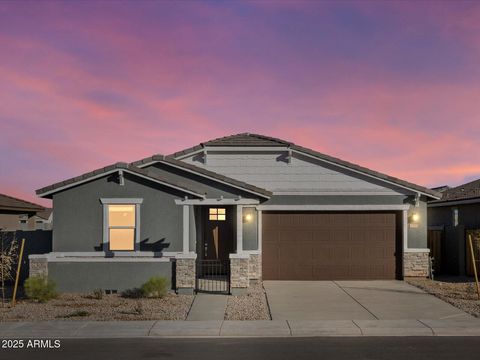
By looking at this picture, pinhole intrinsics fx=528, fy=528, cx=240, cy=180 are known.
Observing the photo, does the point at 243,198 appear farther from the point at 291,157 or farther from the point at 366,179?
the point at 366,179

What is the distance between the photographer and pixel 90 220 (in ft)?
54.6

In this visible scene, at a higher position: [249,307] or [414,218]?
[414,218]

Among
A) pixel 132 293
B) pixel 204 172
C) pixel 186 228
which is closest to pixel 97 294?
pixel 132 293

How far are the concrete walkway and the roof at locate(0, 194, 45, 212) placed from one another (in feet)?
45.5

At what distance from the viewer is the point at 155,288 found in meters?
15.5

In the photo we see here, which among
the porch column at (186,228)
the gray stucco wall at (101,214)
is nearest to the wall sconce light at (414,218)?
the porch column at (186,228)

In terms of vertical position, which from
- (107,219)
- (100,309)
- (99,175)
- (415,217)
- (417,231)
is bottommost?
(100,309)

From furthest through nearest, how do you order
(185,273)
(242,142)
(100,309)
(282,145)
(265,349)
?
1. (242,142)
2. (282,145)
3. (185,273)
4. (100,309)
5. (265,349)

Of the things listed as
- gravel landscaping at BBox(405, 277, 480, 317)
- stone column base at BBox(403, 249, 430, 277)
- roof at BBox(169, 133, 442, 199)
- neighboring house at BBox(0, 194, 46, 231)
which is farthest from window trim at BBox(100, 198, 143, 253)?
neighboring house at BBox(0, 194, 46, 231)

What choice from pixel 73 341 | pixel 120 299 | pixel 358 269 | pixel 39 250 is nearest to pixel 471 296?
pixel 358 269

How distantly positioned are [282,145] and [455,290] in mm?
7912

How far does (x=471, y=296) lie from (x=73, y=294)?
1203 cm

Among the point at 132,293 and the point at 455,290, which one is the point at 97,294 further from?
the point at 455,290

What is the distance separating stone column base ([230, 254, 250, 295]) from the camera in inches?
636
